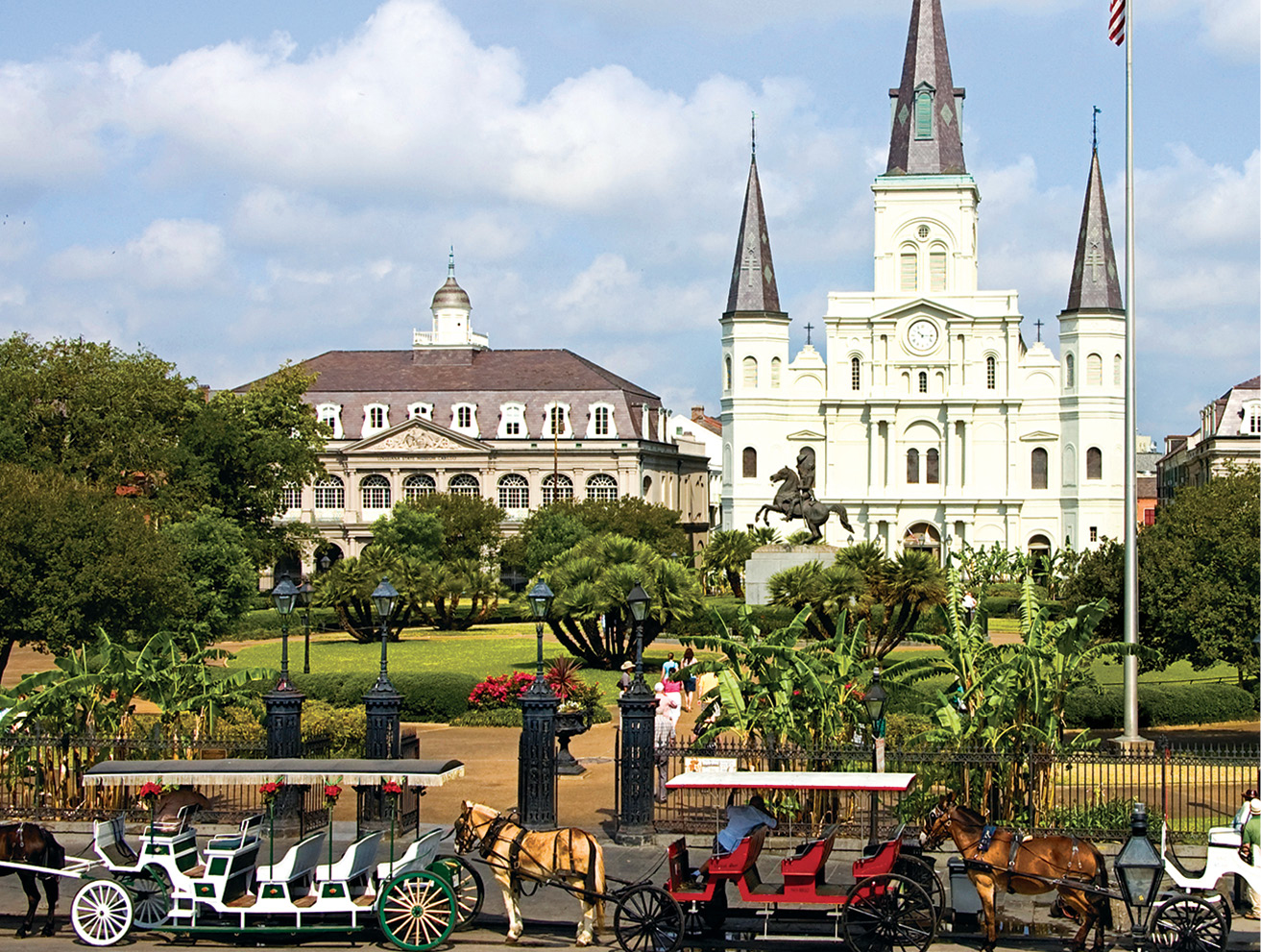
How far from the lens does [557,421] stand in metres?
96.9

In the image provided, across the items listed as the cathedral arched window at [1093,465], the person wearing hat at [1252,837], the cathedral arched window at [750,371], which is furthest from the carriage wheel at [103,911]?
the cathedral arched window at [1093,465]

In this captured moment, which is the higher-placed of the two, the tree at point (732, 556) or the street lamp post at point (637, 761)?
the tree at point (732, 556)

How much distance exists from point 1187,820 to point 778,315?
73944 mm

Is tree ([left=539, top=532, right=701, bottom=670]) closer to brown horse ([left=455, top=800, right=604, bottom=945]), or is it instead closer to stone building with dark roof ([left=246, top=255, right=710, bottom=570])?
brown horse ([left=455, top=800, right=604, bottom=945])

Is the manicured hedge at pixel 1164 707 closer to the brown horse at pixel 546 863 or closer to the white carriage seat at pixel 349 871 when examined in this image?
the brown horse at pixel 546 863

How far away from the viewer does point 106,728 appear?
22.2 meters

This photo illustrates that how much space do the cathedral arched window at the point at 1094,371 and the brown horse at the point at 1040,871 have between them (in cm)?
7689

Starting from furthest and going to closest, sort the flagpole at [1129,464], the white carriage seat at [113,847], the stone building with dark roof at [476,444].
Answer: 1. the stone building with dark roof at [476,444]
2. the flagpole at [1129,464]
3. the white carriage seat at [113,847]

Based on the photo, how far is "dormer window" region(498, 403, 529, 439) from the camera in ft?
320

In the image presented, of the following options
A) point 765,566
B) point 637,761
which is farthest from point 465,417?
point 637,761

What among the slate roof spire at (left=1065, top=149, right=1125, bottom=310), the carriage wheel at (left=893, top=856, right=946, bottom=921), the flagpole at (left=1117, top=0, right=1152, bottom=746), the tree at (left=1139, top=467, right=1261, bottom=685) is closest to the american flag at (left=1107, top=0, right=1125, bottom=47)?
the flagpole at (left=1117, top=0, right=1152, bottom=746)

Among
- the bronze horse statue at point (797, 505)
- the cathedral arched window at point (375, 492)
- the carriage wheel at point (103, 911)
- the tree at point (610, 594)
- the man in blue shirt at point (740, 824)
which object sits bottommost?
the carriage wheel at point (103, 911)

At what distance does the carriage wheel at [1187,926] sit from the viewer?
13.8 m

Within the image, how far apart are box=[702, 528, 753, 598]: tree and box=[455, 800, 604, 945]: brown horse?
1943 inches
